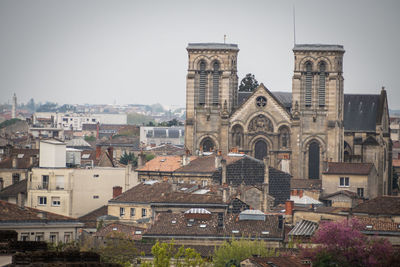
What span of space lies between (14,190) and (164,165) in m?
18.9

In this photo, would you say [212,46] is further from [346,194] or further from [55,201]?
[55,201]

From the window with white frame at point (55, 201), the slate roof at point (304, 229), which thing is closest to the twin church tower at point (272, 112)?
the window with white frame at point (55, 201)

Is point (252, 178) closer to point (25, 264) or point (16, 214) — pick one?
point (16, 214)

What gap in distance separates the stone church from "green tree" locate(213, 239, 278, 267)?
63023mm

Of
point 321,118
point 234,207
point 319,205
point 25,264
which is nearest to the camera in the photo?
point 25,264

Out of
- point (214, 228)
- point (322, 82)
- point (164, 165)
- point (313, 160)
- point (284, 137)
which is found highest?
point (322, 82)

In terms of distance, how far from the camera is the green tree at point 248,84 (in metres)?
176

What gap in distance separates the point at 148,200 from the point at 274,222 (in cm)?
1705

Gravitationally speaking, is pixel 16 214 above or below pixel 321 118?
below

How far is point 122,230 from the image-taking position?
8806cm

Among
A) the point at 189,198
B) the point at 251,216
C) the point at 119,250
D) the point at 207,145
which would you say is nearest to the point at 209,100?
the point at 207,145

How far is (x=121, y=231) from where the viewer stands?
8694 cm

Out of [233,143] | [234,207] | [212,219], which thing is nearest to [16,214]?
[212,219]

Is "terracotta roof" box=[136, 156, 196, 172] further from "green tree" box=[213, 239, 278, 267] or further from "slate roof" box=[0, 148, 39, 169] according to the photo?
"green tree" box=[213, 239, 278, 267]
